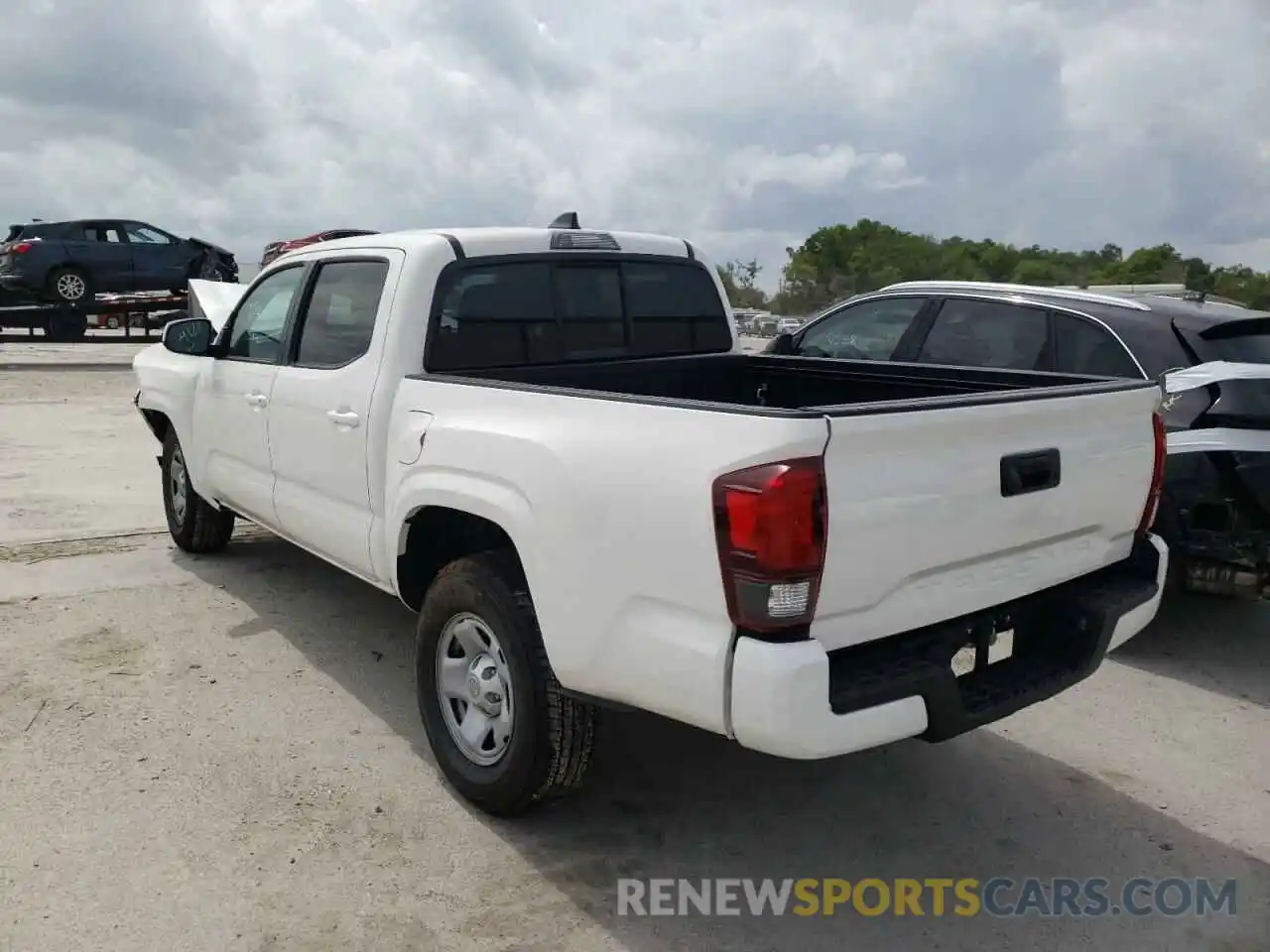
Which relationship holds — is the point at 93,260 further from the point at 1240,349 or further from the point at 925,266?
the point at 925,266

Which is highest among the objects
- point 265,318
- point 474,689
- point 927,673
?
point 265,318

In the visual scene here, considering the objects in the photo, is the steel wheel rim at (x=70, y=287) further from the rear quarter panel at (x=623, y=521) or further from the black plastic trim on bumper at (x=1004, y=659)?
the black plastic trim on bumper at (x=1004, y=659)

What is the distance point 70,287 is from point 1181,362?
20.4m

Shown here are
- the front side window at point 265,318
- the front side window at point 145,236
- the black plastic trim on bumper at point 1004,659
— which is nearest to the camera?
the black plastic trim on bumper at point 1004,659

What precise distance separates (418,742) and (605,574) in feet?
5.22

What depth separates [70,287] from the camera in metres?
20.1

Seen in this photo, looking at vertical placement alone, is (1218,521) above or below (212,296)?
below

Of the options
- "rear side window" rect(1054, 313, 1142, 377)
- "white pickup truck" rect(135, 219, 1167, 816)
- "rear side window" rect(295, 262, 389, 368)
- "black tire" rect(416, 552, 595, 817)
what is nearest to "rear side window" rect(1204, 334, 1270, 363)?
"rear side window" rect(1054, 313, 1142, 377)

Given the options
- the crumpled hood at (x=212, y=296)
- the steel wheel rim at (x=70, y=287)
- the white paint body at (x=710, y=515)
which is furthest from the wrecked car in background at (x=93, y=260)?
the white paint body at (x=710, y=515)

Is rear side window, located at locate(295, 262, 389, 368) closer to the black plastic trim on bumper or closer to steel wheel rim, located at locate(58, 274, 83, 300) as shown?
the black plastic trim on bumper

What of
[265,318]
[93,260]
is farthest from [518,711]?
[93,260]

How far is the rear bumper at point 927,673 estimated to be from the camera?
2.46 m

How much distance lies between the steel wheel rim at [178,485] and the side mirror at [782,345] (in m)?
3.57

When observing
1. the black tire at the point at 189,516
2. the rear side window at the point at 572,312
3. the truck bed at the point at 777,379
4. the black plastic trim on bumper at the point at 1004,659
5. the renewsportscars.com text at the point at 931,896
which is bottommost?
the renewsportscars.com text at the point at 931,896
